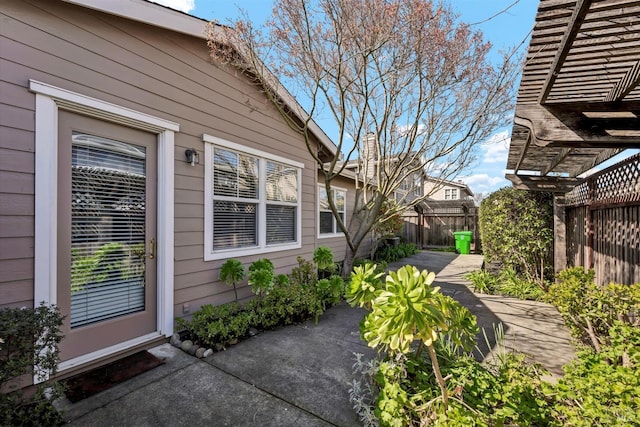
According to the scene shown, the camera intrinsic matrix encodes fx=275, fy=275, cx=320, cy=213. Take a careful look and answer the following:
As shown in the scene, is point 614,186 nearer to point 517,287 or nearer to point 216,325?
point 517,287

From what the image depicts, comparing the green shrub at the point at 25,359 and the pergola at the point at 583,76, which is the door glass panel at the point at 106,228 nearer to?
the green shrub at the point at 25,359

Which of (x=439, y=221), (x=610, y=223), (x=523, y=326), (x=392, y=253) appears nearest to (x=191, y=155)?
(x=523, y=326)

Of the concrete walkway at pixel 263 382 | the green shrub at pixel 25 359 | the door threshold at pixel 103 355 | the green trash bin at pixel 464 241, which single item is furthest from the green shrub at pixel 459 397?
the green trash bin at pixel 464 241

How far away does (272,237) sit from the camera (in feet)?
16.0

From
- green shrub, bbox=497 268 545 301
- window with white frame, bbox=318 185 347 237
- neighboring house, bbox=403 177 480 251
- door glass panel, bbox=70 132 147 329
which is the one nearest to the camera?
door glass panel, bbox=70 132 147 329

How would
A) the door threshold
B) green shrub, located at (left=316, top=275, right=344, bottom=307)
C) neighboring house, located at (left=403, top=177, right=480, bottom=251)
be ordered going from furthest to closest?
neighboring house, located at (left=403, top=177, right=480, bottom=251) → green shrub, located at (left=316, top=275, right=344, bottom=307) → the door threshold

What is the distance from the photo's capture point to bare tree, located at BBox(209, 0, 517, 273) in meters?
3.87

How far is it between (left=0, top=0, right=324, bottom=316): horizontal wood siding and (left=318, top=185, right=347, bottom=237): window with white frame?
300 centimetres

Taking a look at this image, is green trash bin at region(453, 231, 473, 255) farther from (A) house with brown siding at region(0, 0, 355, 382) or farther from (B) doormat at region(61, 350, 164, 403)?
(B) doormat at region(61, 350, 164, 403)

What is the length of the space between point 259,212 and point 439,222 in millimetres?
11416

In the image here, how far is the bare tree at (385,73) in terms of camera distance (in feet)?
12.7

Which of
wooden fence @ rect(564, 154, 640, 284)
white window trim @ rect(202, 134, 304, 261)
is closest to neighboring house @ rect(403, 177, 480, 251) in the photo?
wooden fence @ rect(564, 154, 640, 284)

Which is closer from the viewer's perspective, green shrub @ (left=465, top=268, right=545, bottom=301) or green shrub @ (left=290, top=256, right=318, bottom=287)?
green shrub @ (left=290, top=256, right=318, bottom=287)

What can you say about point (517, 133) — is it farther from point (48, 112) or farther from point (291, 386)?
point (48, 112)
